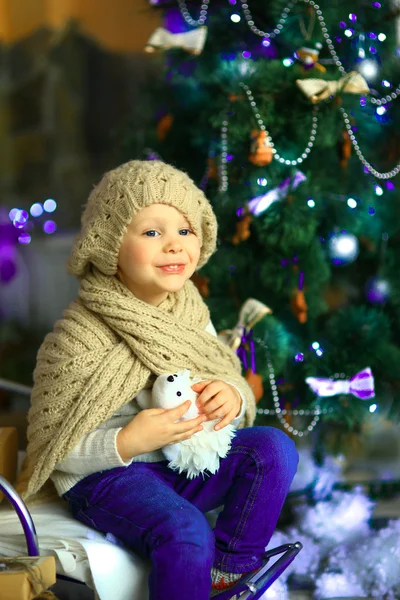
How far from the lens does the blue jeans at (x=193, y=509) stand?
117 cm

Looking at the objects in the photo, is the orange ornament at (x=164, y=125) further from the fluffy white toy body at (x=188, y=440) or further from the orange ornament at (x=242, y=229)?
the fluffy white toy body at (x=188, y=440)

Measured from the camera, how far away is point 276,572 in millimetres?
1271

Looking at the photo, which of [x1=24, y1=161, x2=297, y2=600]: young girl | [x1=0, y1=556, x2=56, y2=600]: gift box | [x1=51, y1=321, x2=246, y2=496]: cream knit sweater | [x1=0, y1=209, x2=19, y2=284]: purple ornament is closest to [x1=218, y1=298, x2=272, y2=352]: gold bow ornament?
[x1=24, y1=161, x2=297, y2=600]: young girl

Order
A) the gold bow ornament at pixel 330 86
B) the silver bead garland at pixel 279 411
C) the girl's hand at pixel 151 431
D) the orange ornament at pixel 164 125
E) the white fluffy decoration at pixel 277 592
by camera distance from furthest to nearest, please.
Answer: the orange ornament at pixel 164 125 → the silver bead garland at pixel 279 411 → the gold bow ornament at pixel 330 86 → the white fluffy decoration at pixel 277 592 → the girl's hand at pixel 151 431

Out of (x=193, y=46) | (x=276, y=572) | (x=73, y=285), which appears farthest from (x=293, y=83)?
(x=73, y=285)

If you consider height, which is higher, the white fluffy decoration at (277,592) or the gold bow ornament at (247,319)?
the gold bow ornament at (247,319)

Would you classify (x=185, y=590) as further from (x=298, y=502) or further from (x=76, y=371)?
(x=298, y=502)

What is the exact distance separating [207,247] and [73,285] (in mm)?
2018

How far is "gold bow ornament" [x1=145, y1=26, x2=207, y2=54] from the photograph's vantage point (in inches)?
66.6

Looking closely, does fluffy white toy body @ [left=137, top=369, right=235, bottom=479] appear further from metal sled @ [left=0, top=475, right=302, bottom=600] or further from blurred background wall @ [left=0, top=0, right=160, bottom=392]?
blurred background wall @ [left=0, top=0, right=160, bottom=392]

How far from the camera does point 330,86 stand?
5.40 ft

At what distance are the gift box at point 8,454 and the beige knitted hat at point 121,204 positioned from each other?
1.03 feet

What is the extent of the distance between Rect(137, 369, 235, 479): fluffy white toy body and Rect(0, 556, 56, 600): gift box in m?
0.26

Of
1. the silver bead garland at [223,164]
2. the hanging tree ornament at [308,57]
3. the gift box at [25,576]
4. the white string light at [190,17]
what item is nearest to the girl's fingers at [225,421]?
the gift box at [25,576]
